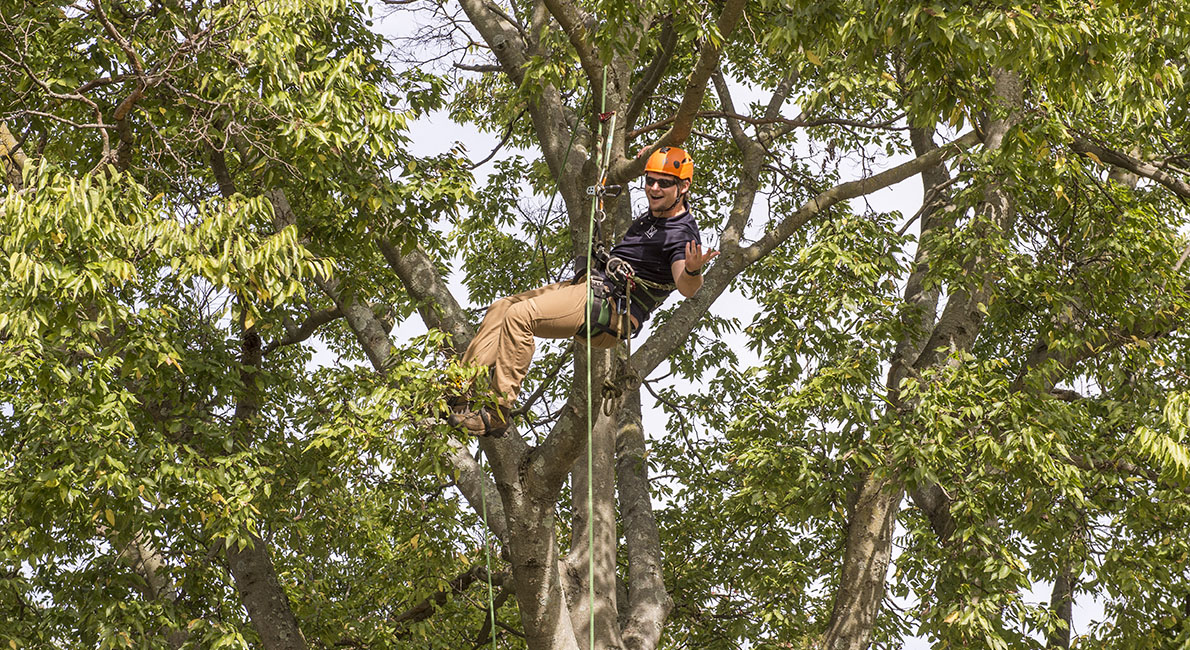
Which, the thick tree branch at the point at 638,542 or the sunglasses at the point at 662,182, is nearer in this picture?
the sunglasses at the point at 662,182

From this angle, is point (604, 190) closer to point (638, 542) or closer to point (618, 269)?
point (618, 269)

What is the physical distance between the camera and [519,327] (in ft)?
17.1

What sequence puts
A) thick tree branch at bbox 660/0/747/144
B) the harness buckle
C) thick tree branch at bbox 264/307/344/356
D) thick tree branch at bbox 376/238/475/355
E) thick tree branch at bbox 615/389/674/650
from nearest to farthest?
thick tree branch at bbox 660/0/747/144, the harness buckle, thick tree branch at bbox 376/238/475/355, thick tree branch at bbox 615/389/674/650, thick tree branch at bbox 264/307/344/356

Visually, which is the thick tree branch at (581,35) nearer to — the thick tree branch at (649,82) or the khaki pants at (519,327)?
the thick tree branch at (649,82)

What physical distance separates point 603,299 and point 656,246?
372mm

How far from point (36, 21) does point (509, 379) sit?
308cm

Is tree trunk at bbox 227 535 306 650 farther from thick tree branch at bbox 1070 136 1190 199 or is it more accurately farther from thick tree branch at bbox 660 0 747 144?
thick tree branch at bbox 1070 136 1190 199

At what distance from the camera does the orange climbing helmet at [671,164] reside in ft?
17.5

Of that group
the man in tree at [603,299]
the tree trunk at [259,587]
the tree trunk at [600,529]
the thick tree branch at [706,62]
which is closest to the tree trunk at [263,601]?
the tree trunk at [259,587]

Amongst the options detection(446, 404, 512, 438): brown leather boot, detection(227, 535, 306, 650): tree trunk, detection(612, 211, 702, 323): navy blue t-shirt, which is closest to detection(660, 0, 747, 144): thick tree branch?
detection(612, 211, 702, 323): navy blue t-shirt

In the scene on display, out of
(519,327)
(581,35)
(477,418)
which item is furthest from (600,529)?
(581,35)

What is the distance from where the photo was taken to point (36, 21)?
600 centimetres

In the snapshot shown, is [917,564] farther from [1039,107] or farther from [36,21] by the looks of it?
[36,21]

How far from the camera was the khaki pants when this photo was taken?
519 cm
